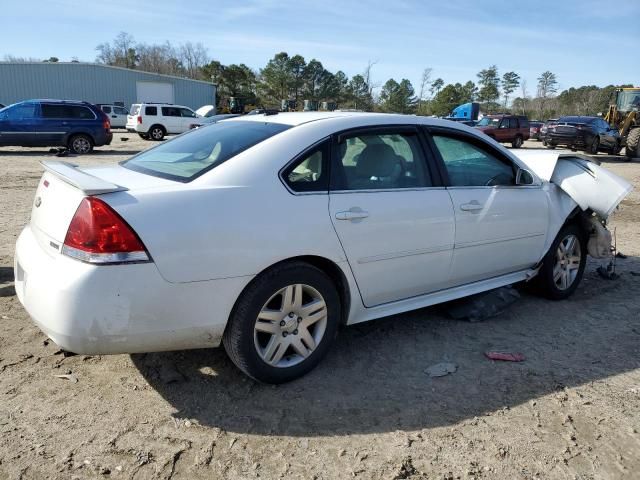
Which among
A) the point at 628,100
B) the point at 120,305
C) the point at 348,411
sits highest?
the point at 628,100

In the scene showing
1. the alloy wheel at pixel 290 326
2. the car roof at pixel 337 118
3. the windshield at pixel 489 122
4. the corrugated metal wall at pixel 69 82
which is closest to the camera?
the alloy wheel at pixel 290 326

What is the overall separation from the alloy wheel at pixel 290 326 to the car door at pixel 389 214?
1.11 feet

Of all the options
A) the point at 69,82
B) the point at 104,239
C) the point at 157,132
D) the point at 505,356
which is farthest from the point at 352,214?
the point at 69,82

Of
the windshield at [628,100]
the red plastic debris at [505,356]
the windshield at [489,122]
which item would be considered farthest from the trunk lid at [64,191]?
the windshield at [628,100]

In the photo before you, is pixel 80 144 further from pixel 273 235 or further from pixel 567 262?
pixel 273 235

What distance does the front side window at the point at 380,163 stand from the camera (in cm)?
323

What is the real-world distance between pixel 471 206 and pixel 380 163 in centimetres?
80

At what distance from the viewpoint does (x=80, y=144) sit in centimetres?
1736

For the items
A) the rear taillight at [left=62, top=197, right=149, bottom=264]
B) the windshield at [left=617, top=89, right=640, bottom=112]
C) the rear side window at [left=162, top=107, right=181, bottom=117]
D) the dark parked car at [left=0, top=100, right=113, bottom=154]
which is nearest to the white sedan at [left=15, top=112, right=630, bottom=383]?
the rear taillight at [left=62, top=197, right=149, bottom=264]

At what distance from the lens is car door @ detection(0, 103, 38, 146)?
16.4 meters

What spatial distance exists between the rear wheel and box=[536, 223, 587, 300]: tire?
23.2m

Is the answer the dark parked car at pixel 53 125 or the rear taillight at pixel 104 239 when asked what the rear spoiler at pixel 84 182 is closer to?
the rear taillight at pixel 104 239

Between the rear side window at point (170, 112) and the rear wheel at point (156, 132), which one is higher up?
the rear side window at point (170, 112)

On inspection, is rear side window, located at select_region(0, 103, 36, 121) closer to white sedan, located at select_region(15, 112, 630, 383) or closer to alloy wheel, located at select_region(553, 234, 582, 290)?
white sedan, located at select_region(15, 112, 630, 383)
